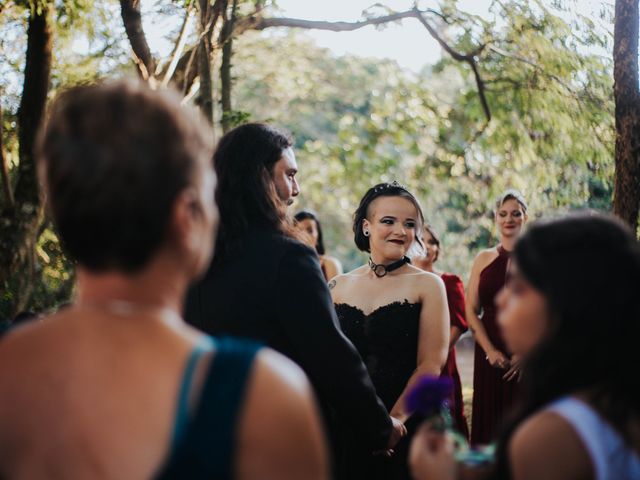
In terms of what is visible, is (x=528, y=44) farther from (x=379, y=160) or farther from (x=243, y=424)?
(x=243, y=424)

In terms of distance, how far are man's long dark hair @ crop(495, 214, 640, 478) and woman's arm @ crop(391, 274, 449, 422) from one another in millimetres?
2747

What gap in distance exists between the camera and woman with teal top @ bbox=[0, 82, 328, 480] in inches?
58.6

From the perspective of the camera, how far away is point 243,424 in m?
1.49

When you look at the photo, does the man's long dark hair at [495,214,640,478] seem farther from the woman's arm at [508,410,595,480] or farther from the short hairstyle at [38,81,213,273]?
the short hairstyle at [38,81,213,273]

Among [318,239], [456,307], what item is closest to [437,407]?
[456,307]

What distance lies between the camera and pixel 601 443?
196 centimetres

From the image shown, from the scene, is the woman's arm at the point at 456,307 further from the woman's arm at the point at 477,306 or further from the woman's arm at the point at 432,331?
the woman's arm at the point at 432,331

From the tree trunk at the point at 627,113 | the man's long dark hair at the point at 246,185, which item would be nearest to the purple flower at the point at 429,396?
the man's long dark hair at the point at 246,185

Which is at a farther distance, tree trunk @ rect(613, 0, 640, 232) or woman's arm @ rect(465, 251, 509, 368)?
woman's arm @ rect(465, 251, 509, 368)

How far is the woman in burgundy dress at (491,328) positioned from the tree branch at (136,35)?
3.56 m

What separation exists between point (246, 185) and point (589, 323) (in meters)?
1.75

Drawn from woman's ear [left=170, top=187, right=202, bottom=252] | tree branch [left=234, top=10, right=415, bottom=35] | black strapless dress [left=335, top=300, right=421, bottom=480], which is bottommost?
black strapless dress [left=335, top=300, right=421, bottom=480]

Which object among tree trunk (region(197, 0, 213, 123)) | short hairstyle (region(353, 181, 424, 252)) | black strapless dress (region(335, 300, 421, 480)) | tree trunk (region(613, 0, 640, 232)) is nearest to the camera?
black strapless dress (region(335, 300, 421, 480))

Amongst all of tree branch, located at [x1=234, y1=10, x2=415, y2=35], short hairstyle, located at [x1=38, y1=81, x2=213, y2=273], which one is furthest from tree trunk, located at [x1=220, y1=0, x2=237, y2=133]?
short hairstyle, located at [x1=38, y1=81, x2=213, y2=273]
